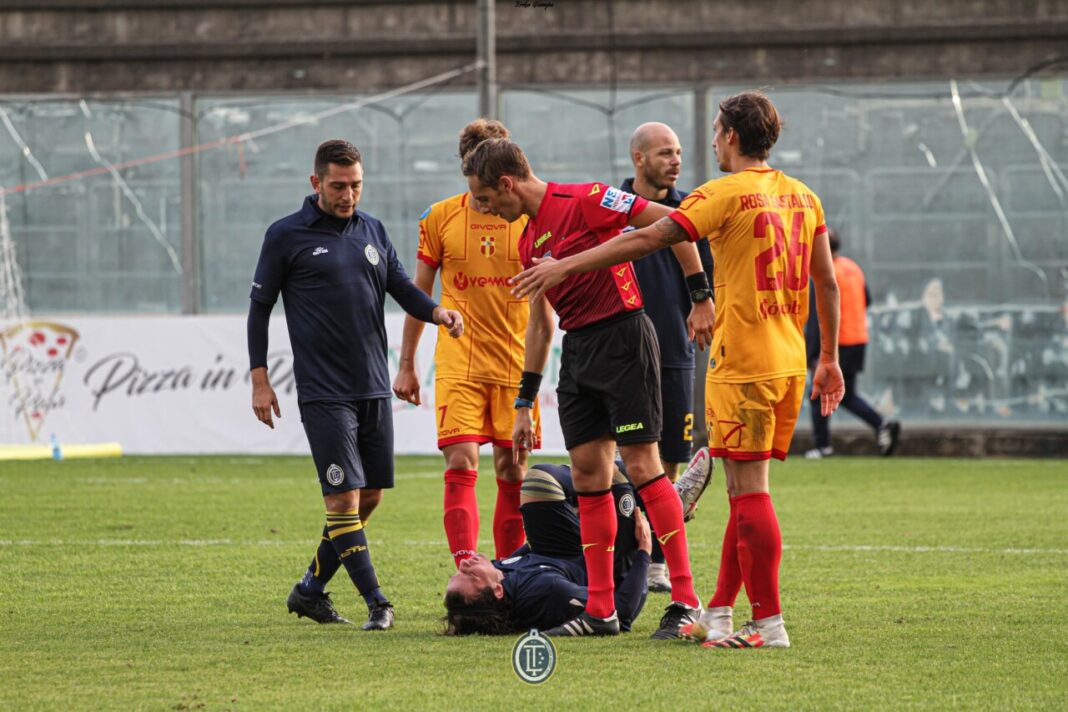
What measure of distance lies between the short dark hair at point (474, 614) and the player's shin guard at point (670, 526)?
0.67 meters

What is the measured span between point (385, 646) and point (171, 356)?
12118 mm

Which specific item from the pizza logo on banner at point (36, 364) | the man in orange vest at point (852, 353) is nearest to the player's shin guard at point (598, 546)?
the man in orange vest at point (852, 353)

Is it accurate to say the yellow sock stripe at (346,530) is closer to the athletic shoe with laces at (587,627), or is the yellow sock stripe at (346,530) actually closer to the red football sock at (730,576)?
the athletic shoe with laces at (587,627)

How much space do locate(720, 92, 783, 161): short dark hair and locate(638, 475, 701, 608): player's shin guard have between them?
1.30 m

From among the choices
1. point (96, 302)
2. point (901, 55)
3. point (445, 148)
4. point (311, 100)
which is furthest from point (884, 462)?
point (96, 302)

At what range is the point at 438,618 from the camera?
737 centimetres

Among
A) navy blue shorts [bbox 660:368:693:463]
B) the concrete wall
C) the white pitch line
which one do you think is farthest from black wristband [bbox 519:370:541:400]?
the concrete wall

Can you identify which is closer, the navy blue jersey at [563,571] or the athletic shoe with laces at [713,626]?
the athletic shoe with laces at [713,626]

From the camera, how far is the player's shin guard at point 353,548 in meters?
7.20

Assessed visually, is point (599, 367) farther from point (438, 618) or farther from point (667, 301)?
point (667, 301)

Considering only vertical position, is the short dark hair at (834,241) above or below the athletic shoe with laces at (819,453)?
above

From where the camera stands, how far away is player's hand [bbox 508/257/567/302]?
606 cm

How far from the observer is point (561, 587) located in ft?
22.9

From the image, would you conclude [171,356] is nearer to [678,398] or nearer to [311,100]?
[311,100]
